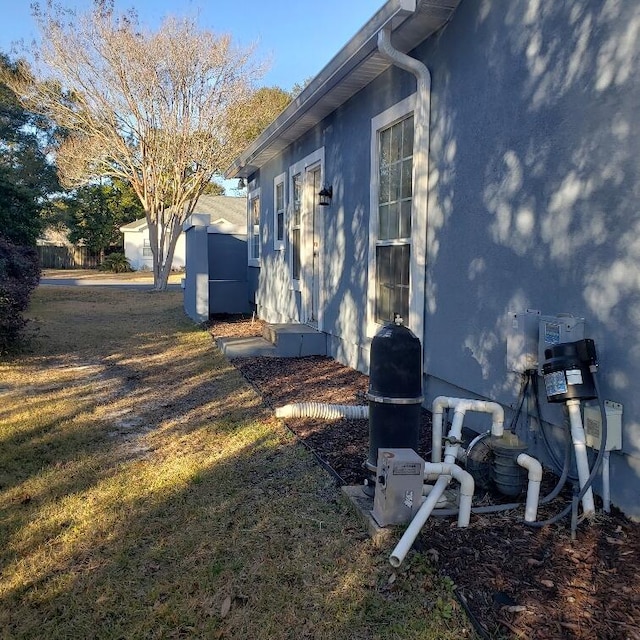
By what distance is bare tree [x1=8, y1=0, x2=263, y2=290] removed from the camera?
19.3m

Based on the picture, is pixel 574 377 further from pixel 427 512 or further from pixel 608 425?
pixel 427 512

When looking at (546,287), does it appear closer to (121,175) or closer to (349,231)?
(349,231)

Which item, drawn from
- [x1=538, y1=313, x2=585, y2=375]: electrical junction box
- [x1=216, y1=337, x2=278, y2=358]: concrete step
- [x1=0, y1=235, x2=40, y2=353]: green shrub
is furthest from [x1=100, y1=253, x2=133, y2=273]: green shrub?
[x1=538, y1=313, x2=585, y2=375]: electrical junction box

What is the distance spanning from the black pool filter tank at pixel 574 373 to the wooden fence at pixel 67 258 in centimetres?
4449

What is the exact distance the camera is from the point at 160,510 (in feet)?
11.8

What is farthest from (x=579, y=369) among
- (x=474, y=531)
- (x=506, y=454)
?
(x=474, y=531)

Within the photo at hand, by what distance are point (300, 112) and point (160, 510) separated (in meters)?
5.91

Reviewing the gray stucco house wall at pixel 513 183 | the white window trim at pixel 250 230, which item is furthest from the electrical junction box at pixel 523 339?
the white window trim at pixel 250 230

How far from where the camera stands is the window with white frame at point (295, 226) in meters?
9.76

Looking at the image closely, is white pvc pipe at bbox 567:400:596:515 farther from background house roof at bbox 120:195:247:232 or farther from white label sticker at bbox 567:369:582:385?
background house roof at bbox 120:195:247:232

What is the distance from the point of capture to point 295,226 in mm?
9875

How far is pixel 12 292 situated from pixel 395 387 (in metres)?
6.64

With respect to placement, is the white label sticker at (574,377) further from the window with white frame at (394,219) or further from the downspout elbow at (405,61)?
the downspout elbow at (405,61)

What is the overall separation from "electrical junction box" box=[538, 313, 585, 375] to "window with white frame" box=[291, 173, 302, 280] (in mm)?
6550
